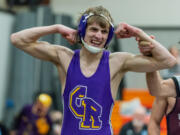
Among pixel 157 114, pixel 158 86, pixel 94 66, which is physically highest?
pixel 94 66

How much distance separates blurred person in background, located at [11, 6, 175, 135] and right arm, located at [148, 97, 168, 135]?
424 mm

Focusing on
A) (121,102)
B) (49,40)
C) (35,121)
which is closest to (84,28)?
(35,121)

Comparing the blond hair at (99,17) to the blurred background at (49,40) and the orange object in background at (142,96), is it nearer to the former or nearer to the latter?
the orange object in background at (142,96)

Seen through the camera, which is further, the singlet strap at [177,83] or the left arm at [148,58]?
the singlet strap at [177,83]

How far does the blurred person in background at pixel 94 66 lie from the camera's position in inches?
137

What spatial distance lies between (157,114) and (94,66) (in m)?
0.70

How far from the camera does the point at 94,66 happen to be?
11.8 feet

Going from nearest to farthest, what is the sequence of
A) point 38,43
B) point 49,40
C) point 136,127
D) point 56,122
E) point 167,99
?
1. point 38,43
2. point 167,99
3. point 136,127
4. point 56,122
5. point 49,40

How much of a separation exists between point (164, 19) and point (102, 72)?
7.11 m

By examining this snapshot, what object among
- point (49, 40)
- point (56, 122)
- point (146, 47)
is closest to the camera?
point (146, 47)

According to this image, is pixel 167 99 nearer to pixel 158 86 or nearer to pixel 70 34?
pixel 158 86

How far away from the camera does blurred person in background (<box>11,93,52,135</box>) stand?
301 inches

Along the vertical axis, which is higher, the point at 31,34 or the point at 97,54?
the point at 31,34

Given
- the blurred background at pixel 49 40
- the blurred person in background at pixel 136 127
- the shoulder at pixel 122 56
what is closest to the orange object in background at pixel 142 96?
the blurred background at pixel 49 40
